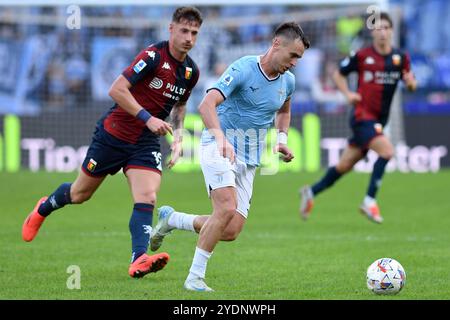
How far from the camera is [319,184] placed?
44.1ft

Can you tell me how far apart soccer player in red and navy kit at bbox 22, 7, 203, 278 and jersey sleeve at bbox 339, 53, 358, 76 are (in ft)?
16.8

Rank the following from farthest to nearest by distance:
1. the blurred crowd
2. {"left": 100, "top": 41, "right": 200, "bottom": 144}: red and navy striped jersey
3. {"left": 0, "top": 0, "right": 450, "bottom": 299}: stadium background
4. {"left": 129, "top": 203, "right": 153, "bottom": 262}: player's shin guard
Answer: the blurred crowd → {"left": 0, "top": 0, "right": 450, "bottom": 299}: stadium background → {"left": 100, "top": 41, "right": 200, "bottom": 144}: red and navy striped jersey → {"left": 129, "top": 203, "right": 153, "bottom": 262}: player's shin guard

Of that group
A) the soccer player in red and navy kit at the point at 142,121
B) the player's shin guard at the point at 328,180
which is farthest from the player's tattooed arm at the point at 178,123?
the player's shin guard at the point at 328,180

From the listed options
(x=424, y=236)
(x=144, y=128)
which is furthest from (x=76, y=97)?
(x=144, y=128)

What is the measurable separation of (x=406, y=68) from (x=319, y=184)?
1954 millimetres

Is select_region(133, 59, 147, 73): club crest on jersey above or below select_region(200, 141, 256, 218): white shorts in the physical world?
above

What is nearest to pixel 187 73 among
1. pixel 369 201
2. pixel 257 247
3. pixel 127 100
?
pixel 127 100

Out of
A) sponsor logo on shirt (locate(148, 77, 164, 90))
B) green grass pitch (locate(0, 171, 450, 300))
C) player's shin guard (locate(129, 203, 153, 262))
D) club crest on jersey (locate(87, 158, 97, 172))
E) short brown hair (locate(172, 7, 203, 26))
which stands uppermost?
short brown hair (locate(172, 7, 203, 26))

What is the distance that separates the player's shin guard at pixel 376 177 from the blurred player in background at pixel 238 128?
191 inches

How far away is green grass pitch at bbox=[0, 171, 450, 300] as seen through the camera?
747cm

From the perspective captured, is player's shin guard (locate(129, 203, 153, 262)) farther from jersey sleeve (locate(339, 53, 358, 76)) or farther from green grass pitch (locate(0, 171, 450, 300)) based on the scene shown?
jersey sleeve (locate(339, 53, 358, 76))

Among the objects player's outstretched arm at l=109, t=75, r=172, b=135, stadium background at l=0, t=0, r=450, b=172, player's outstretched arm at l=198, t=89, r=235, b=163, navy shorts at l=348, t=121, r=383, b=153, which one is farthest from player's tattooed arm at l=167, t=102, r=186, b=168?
stadium background at l=0, t=0, r=450, b=172

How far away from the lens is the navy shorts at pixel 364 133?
12969 mm
